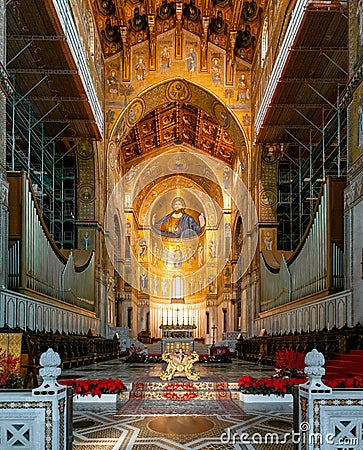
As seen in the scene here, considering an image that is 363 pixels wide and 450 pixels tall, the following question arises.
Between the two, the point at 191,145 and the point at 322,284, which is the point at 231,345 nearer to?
the point at 191,145

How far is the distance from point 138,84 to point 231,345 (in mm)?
13657

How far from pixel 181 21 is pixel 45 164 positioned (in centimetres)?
867

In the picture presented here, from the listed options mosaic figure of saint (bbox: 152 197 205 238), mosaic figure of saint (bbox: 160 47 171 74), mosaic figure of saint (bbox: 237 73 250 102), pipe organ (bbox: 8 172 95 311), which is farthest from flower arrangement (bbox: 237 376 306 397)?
mosaic figure of saint (bbox: 152 197 205 238)

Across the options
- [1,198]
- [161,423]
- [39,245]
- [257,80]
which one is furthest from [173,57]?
[161,423]

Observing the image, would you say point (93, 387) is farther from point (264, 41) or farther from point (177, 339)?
point (264, 41)

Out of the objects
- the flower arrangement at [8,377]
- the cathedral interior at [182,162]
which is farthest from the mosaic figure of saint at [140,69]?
the flower arrangement at [8,377]

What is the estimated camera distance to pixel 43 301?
1484cm

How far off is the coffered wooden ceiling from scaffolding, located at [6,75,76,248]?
273 inches

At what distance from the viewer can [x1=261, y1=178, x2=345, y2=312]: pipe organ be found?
44.1ft

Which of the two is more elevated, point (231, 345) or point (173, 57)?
point (173, 57)

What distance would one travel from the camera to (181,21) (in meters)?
24.9

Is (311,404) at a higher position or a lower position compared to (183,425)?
higher

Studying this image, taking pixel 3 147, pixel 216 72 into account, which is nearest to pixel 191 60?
pixel 216 72

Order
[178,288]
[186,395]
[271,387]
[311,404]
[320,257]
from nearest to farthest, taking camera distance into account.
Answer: [311,404], [271,387], [186,395], [320,257], [178,288]
